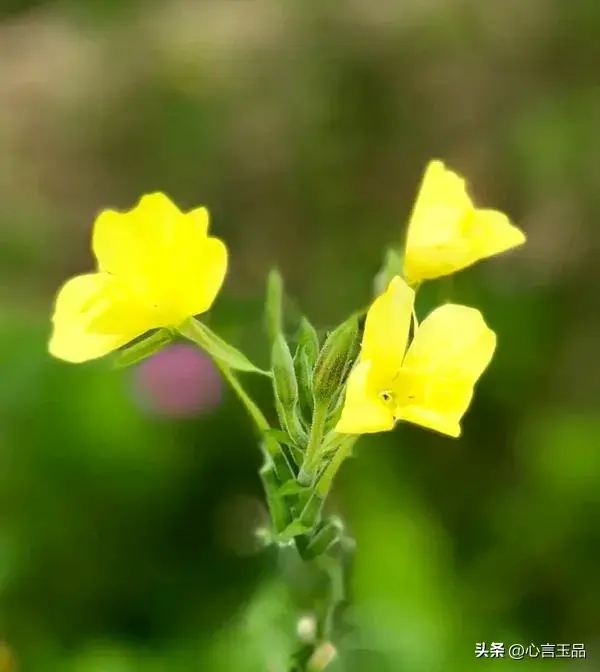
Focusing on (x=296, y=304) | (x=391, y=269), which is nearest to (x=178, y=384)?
(x=296, y=304)

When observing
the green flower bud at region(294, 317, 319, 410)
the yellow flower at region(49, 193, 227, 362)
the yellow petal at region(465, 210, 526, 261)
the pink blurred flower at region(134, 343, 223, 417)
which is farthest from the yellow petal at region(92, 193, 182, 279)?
the pink blurred flower at region(134, 343, 223, 417)

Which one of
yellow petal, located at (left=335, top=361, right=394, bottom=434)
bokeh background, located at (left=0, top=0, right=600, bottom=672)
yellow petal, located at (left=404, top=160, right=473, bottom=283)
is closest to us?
yellow petal, located at (left=335, top=361, right=394, bottom=434)

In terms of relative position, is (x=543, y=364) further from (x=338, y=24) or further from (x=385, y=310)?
(x=385, y=310)

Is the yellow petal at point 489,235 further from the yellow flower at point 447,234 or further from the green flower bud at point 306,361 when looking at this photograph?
the green flower bud at point 306,361

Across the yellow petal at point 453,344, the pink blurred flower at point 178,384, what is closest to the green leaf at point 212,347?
the yellow petal at point 453,344

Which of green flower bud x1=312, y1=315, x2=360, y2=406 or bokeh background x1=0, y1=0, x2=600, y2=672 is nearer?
green flower bud x1=312, y1=315, x2=360, y2=406

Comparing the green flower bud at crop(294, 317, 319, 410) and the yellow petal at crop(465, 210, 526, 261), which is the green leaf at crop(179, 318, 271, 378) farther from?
the yellow petal at crop(465, 210, 526, 261)

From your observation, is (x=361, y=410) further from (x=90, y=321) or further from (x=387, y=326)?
(x=90, y=321)

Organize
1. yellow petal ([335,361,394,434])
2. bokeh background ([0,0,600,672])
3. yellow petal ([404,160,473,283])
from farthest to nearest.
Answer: bokeh background ([0,0,600,672])
yellow petal ([404,160,473,283])
yellow petal ([335,361,394,434])
